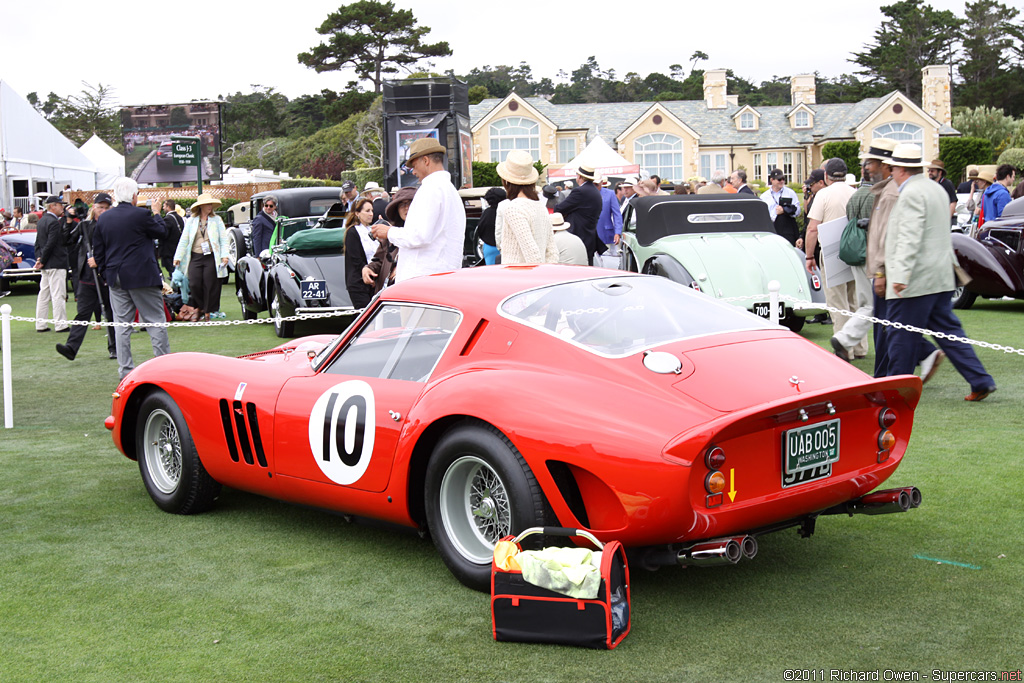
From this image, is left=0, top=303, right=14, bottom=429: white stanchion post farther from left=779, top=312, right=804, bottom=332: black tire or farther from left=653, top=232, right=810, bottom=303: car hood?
left=779, top=312, right=804, bottom=332: black tire

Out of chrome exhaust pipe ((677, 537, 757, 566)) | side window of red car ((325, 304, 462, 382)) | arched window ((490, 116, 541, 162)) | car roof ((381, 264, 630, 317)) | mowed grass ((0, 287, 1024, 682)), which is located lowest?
mowed grass ((0, 287, 1024, 682))

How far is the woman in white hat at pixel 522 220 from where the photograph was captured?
7707mm

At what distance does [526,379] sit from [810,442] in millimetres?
1075

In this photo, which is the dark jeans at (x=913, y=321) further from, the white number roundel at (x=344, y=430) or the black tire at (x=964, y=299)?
the black tire at (x=964, y=299)

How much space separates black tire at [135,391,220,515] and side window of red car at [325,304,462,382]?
103 cm

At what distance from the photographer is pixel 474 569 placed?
159 inches

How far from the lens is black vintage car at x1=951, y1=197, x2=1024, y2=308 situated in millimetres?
12789

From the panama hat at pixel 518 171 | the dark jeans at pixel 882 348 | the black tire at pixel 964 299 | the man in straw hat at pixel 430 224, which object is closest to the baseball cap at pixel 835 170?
the dark jeans at pixel 882 348

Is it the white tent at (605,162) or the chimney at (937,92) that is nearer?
the white tent at (605,162)

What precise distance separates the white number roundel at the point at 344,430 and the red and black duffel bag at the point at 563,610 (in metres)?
1.05

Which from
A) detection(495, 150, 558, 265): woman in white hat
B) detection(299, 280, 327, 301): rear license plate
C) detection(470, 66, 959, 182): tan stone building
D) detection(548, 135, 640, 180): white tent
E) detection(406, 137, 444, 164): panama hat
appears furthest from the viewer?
detection(470, 66, 959, 182): tan stone building

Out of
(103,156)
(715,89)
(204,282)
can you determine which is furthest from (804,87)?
(204,282)

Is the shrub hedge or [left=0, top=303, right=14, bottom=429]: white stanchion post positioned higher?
the shrub hedge

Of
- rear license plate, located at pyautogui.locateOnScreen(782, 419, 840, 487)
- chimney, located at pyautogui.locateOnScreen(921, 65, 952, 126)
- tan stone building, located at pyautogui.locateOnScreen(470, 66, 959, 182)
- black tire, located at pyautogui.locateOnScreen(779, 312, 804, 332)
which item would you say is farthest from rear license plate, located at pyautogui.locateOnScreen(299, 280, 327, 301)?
chimney, located at pyautogui.locateOnScreen(921, 65, 952, 126)
